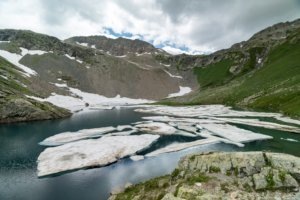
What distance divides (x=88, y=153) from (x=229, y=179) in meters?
36.4

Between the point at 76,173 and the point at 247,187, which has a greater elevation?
the point at 247,187

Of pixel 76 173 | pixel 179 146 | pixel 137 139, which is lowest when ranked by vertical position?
pixel 76 173

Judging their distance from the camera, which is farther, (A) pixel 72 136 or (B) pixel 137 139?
(A) pixel 72 136

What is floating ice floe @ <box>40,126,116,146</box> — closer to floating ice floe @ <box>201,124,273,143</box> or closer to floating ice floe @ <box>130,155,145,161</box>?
floating ice floe @ <box>130,155,145,161</box>

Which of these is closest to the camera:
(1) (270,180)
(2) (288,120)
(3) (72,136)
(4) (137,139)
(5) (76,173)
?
(1) (270,180)

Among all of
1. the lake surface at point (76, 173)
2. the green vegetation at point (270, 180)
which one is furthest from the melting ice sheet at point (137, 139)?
the green vegetation at point (270, 180)

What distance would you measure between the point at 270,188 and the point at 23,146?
61.9 meters

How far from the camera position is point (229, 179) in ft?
107

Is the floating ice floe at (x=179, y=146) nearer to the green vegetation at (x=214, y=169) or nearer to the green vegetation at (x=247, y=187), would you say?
the green vegetation at (x=214, y=169)

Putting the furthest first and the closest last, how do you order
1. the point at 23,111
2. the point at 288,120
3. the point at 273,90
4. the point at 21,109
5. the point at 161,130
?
the point at 273,90, the point at 23,111, the point at 21,109, the point at 288,120, the point at 161,130

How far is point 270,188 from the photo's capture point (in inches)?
1192

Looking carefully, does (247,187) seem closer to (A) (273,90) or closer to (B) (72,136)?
(B) (72,136)

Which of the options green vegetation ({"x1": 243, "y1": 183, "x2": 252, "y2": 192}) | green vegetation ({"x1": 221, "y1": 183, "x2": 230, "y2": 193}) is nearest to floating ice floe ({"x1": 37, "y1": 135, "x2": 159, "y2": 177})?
green vegetation ({"x1": 221, "y1": 183, "x2": 230, "y2": 193})

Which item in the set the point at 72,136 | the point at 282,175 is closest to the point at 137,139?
the point at 72,136
